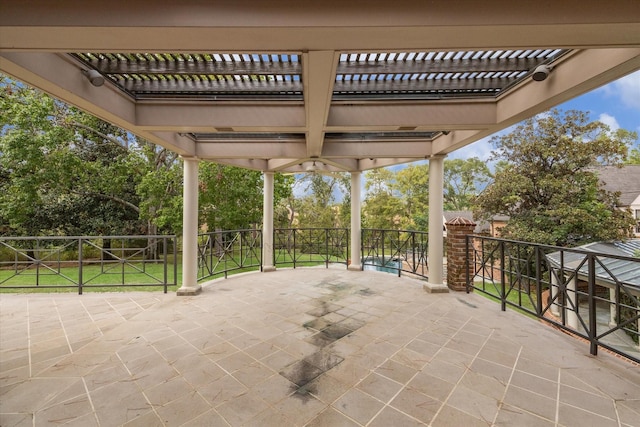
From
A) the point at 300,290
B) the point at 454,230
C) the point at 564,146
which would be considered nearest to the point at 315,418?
the point at 300,290

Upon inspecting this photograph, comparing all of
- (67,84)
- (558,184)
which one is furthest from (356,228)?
(558,184)

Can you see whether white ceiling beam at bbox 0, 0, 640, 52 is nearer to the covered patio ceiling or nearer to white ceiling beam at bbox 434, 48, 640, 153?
the covered patio ceiling

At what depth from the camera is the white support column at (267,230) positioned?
6.39 metres

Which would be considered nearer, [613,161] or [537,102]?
[537,102]

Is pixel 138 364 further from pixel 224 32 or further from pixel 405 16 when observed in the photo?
pixel 405 16

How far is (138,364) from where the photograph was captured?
7.98ft

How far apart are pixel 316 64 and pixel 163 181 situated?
9.41 meters

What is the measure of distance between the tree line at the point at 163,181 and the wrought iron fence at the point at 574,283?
3.11m

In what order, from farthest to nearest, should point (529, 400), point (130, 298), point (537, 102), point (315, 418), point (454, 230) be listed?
point (454, 230)
point (130, 298)
point (537, 102)
point (529, 400)
point (315, 418)

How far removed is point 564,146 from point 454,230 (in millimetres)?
7665

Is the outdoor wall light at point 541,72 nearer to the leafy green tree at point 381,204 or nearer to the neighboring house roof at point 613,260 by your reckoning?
the neighboring house roof at point 613,260

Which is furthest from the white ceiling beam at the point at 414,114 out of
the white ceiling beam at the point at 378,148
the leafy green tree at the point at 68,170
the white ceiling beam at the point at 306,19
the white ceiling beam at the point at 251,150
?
the leafy green tree at the point at 68,170

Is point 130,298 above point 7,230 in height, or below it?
below

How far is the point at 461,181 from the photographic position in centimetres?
2322
